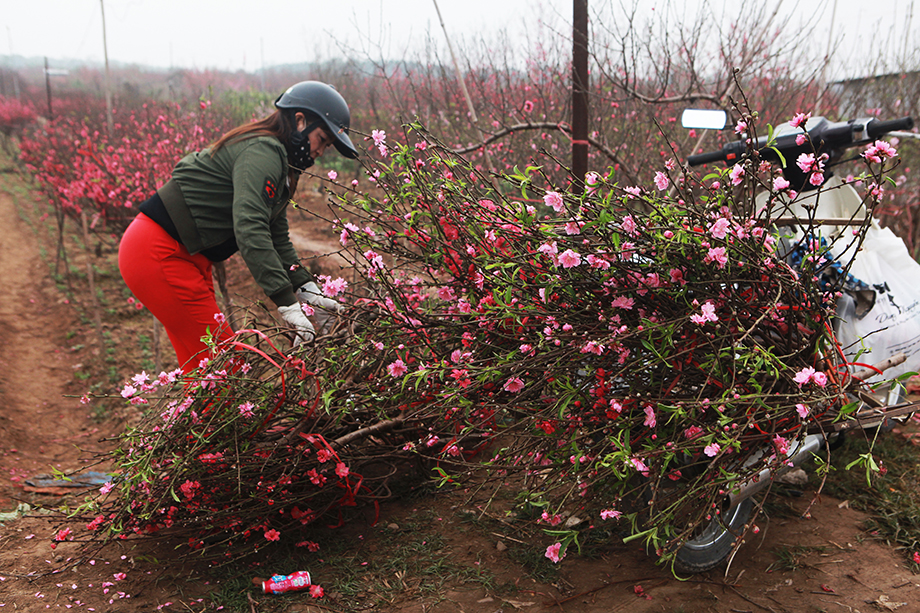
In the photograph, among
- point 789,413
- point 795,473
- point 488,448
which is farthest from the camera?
point 488,448

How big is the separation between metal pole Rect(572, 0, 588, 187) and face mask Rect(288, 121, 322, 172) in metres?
1.59

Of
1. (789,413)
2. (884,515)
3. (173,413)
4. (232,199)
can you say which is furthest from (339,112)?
(884,515)

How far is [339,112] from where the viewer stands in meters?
3.26

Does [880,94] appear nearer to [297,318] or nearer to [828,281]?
[828,281]

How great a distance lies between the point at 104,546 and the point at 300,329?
1.17m

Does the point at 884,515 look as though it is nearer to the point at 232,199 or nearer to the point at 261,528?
the point at 261,528

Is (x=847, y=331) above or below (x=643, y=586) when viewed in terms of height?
above

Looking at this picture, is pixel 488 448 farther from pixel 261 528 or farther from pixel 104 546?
pixel 104 546

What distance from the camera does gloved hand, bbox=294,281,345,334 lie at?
2997mm

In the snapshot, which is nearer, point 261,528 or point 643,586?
point 643,586

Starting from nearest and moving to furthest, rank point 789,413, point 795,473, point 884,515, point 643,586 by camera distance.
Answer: point 789,413, point 643,586, point 884,515, point 795,473

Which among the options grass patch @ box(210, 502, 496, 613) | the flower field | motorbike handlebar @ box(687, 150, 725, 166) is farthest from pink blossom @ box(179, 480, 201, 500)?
motorbike handlebar @ box(687, 150, 725, 166)

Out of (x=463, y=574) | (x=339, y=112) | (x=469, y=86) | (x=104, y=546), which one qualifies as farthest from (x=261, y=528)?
(x=469, y=86)

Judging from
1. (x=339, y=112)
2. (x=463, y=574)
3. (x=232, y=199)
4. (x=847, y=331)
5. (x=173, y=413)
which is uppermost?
(x=339, y=112)
